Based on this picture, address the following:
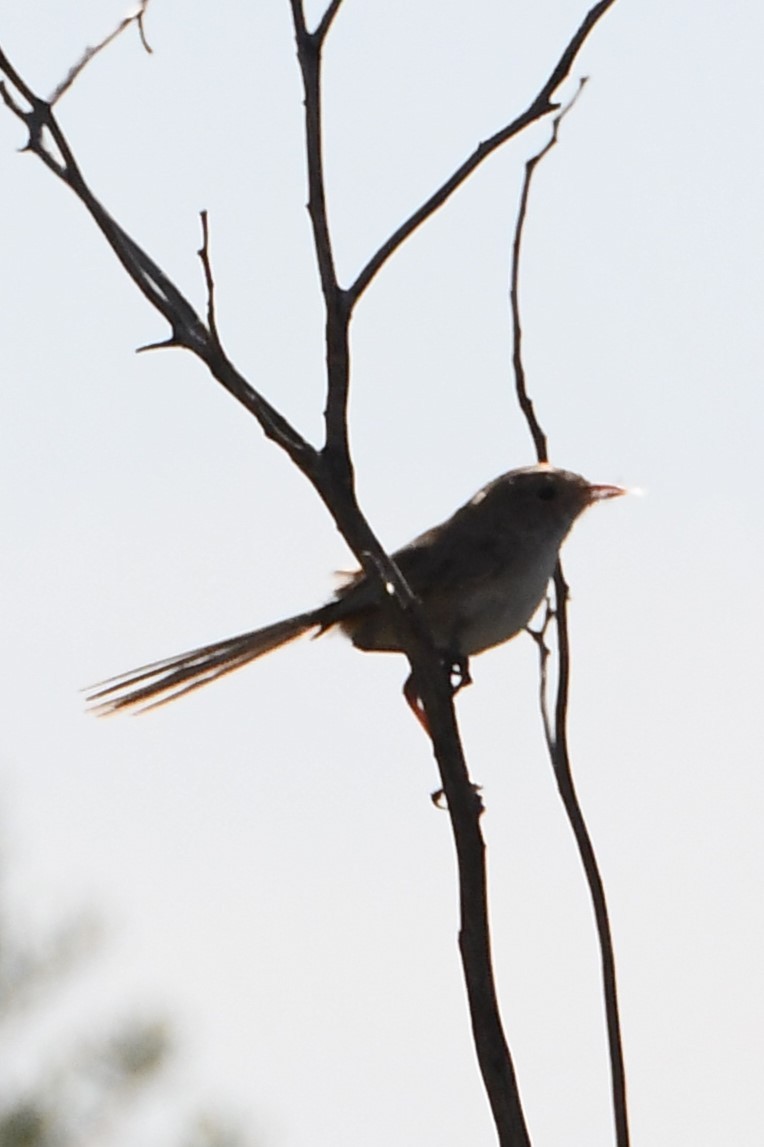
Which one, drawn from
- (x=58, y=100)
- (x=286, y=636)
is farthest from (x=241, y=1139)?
(x=58, y=100)

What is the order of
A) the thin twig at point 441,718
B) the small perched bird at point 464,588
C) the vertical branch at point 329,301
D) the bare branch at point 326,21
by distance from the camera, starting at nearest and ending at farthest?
the thin twig at point 441,718 → the vertical branch at point 329,301 → the bare branch at point 326,21 → the small perched bird at point 464,588

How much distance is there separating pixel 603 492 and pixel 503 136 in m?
2.97

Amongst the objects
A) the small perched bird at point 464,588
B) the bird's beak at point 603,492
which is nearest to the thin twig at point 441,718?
the small perched bird at point 464,588

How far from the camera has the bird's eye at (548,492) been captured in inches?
226

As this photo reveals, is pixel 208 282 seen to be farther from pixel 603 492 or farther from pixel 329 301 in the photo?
pixel 603 492

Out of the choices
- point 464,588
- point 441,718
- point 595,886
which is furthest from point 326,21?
point 464,588

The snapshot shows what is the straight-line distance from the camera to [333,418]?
268 centimetres

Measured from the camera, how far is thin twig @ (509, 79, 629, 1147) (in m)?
2.31

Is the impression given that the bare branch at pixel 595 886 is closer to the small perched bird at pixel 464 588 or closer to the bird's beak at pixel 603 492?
the small perched bird at pixel 464 588

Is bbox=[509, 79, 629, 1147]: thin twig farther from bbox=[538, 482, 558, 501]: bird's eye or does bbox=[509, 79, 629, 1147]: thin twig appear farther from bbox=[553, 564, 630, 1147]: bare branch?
bbox=[538, 482, 558, 501]: bird's eye

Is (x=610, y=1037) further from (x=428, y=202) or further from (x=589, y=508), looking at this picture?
(x=589, y=508)

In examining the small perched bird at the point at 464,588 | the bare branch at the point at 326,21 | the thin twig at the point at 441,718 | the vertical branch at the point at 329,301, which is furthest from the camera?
the small perched bird at the point at 464,588

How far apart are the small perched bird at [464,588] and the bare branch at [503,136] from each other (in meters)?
2.08

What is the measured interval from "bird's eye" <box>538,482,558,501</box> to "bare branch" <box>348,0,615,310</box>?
2856 millimetres
